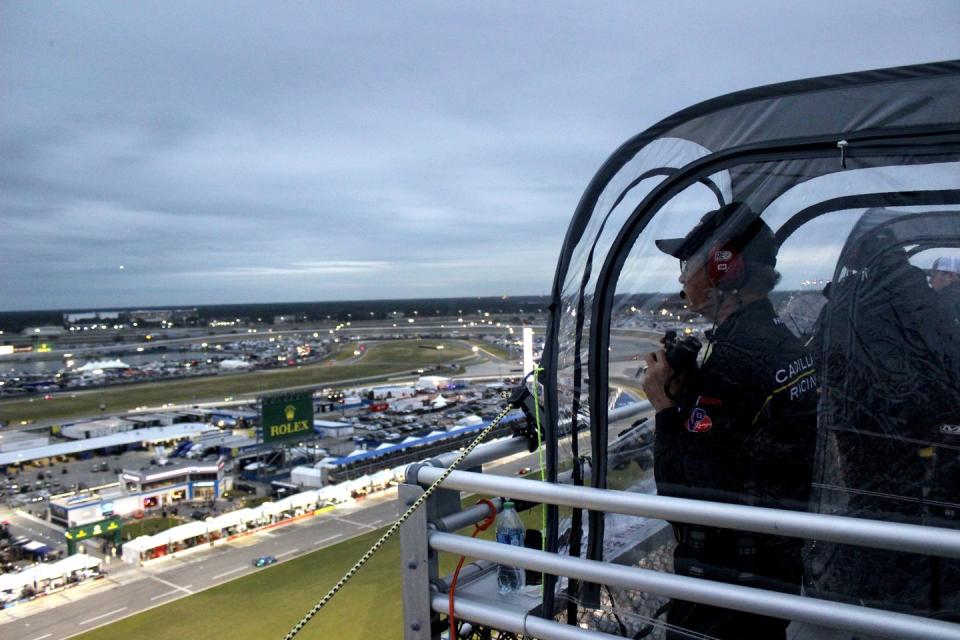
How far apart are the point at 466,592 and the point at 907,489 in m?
1.22

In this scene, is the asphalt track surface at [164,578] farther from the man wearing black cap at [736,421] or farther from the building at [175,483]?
the man wearing black cap at [736,421]

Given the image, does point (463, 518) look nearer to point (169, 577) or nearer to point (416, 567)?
point (416, 567)

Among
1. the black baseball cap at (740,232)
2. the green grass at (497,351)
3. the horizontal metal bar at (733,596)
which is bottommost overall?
the green grass at (497,351)

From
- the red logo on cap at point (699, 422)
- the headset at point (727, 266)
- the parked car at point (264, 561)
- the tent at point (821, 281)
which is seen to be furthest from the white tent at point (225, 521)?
the headset at point (727, 266)

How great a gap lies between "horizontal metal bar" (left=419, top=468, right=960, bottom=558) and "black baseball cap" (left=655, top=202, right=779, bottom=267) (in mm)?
750

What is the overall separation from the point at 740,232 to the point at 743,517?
0.86 meters

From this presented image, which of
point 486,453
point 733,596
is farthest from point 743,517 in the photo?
point 486,453

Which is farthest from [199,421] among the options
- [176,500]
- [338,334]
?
[338,334]

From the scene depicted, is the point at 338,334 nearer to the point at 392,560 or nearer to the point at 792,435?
the point at 392,560

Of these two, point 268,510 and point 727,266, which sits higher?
point 727,266

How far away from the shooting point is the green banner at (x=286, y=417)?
22.1 m

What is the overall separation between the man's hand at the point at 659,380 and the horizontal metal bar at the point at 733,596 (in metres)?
0.54

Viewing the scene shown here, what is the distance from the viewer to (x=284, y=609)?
10836 millimetres

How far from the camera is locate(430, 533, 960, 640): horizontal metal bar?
1.11 metres
